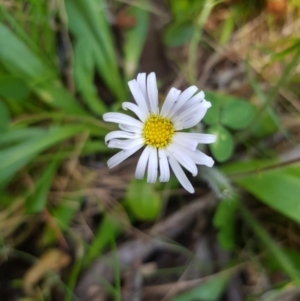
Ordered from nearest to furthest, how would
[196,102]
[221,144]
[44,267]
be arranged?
[196,102] < [221,144] < [44,267]

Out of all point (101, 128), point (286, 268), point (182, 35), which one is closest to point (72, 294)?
point (101, 128)

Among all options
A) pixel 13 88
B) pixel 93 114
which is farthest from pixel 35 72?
pixel 93 114

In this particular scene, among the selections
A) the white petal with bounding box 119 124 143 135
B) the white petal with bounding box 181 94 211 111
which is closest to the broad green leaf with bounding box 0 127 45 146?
the white petal with bounding box 119 124 143 135

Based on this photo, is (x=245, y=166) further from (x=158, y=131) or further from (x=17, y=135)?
(x=17, y=135)

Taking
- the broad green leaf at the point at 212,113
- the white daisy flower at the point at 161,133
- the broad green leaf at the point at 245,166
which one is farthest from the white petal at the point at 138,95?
the broad green leaf at the point at 245,166

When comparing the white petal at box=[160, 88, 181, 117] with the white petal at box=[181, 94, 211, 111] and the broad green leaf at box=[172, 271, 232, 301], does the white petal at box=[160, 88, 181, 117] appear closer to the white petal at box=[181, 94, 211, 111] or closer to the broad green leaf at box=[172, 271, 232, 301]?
the white petal at box=[181, 94, 211, 111]

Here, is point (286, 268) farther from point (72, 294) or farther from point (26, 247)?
point (26, 247)
